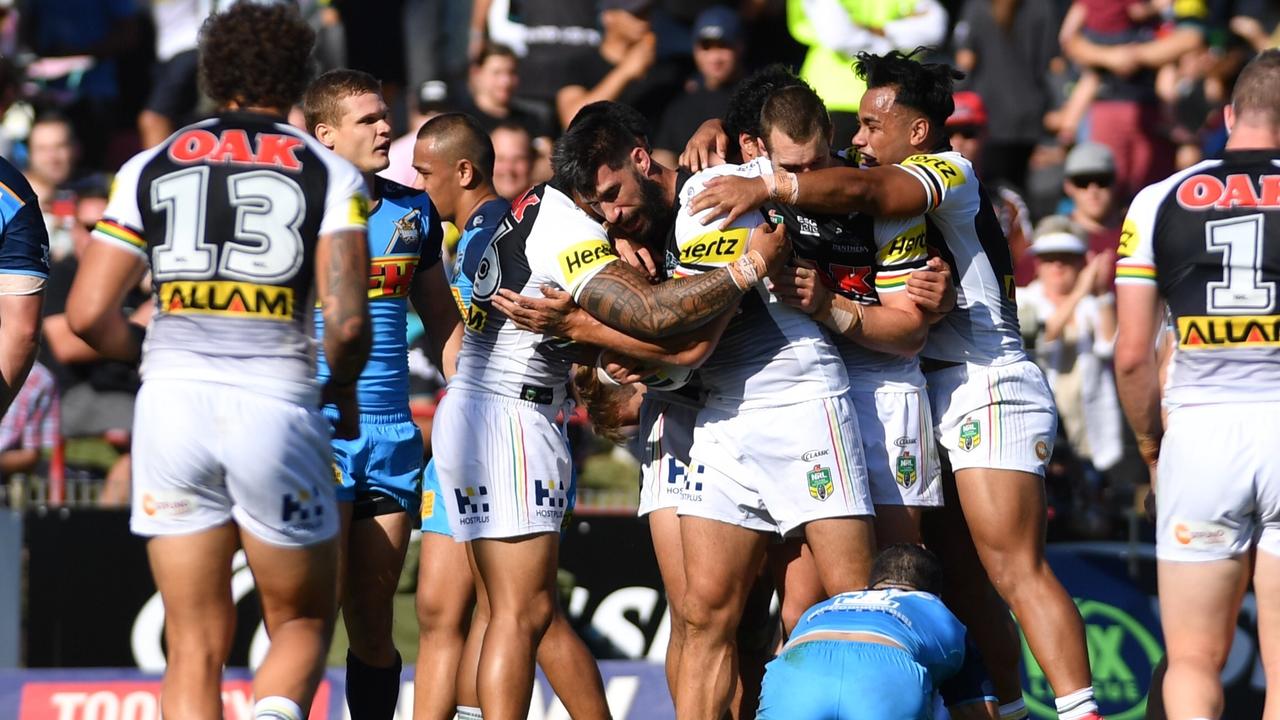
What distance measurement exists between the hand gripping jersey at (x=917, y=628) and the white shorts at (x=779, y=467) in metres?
0.45

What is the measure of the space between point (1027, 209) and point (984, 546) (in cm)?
716

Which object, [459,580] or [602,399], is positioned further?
[602,399]

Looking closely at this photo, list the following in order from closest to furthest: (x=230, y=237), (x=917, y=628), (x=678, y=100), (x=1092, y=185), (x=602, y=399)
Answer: (x=230, y=237) < (x=917, y=628) < (x=602, y=399) < (x=1092, y=185) < (x=678, y=100)

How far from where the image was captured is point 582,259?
671 centimetres

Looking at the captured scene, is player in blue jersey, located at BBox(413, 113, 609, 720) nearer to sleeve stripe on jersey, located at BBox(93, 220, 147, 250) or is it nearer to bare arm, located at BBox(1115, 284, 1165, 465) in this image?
sleeve stripe on jersey, located at BBox(93, 220, 147, 250)

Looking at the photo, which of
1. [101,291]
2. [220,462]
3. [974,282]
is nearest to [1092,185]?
[974,282]

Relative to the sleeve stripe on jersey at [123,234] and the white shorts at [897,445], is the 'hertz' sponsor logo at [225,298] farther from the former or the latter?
the white shorts at [897,445]

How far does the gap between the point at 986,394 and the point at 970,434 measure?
0.58ft

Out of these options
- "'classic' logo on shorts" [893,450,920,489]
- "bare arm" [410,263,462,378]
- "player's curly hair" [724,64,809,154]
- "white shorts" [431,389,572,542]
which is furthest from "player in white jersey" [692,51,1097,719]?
"bare arm" [410,263,462,378]

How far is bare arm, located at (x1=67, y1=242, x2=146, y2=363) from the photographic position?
5.81 meters

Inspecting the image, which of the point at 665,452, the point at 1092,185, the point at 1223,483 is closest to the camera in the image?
the point at 1223,483

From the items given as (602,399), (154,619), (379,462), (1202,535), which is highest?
(602,399)

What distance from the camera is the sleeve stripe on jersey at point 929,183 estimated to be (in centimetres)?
691

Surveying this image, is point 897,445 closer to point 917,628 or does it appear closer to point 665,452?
point 665,452
